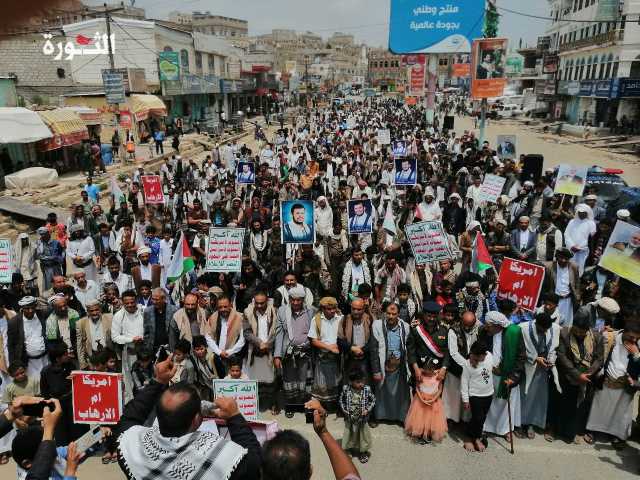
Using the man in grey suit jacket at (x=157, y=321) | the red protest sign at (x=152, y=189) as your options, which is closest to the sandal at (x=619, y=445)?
the man in grey suit jacket at (x=157, y=321)

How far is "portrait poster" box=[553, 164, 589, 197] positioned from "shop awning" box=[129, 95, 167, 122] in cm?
2288

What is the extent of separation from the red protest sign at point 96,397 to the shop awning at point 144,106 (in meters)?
24.8

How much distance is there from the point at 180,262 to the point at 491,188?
666 cm

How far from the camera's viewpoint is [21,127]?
1681 centimetres

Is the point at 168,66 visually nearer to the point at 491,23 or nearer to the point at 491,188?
the point at 491,23

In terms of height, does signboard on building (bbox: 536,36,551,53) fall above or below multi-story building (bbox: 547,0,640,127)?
above

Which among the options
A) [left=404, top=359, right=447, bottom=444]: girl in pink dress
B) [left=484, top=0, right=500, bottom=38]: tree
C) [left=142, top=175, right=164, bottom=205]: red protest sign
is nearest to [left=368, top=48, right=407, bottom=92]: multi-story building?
[left=484, top=0, right=500, bottom=38]: tree

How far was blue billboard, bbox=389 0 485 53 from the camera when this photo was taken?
21.7m

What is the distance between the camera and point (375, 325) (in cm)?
511

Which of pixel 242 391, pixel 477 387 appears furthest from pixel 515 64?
pixel 242 391

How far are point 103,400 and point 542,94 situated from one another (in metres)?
63.1

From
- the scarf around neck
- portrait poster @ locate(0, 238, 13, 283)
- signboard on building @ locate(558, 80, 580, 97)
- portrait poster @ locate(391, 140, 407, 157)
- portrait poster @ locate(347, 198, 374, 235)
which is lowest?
portrait poster @ locate(0, 238, 13, 283)

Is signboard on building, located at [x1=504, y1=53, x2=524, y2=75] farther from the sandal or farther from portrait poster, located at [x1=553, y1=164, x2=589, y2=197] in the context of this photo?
the sandal

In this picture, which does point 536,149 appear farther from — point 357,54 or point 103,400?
point 357,54
